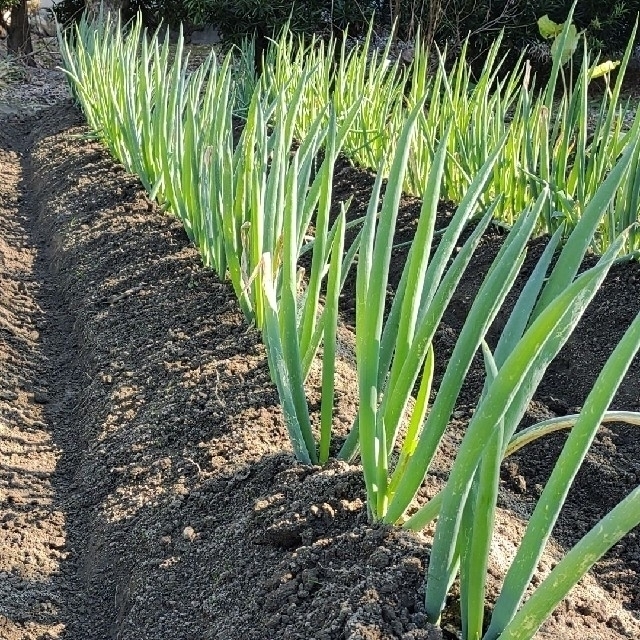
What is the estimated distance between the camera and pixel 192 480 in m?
1.43

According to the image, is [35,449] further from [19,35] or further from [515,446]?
[19,35]

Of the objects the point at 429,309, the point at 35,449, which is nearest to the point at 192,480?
the point at 35,449

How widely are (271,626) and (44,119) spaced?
4799 millimetres

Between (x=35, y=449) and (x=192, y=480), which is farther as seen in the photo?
(x=35, y=449)

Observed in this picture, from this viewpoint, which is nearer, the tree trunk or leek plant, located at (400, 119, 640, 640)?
leek plant, located at (400, 119, 640, 640)

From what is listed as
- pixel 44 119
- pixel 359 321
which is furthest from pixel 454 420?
pixel 44 119

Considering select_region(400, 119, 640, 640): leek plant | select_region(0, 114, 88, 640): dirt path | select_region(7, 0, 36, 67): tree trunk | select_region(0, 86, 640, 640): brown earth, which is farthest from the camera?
select_region(7, 0, 36, 67): tree trunk

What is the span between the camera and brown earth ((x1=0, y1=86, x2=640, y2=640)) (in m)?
1.08

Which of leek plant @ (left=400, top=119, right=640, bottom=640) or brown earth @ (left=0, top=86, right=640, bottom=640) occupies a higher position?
leek plant @ (left=400, top=119, right=640, bottom=640)

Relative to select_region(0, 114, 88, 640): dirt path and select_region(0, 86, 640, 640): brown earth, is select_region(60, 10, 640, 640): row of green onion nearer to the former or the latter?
select_region(0, 86, 640, 640): brown earth

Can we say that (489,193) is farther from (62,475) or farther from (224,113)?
(62,475)

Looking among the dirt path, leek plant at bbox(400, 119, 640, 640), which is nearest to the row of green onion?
leek plant at bbox(400, 119, 640, 640)

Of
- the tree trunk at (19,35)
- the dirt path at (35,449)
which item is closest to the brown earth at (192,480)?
the dirt path at (35,449)

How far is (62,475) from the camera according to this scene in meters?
1.66
